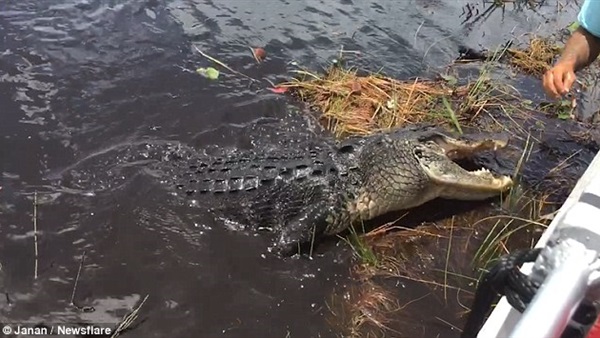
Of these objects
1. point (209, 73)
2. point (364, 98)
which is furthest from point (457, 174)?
point (209, 73)

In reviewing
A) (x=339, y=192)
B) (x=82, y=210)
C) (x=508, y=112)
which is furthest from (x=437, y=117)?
(x=82, y=210)

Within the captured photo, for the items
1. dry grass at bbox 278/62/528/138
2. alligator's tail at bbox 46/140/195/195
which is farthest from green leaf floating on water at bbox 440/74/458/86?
alligator's tail at bbox 46/140/195/195

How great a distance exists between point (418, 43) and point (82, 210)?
3314 millimetres

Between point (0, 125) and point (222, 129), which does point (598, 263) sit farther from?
point (0, 125)

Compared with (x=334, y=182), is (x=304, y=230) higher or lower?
lower

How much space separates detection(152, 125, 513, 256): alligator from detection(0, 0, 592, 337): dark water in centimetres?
17

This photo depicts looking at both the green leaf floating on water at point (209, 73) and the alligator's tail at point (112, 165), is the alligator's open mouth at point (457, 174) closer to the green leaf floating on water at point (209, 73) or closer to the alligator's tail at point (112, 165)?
the alligator's tail at point (112, 165)

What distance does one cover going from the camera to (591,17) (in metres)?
3.11

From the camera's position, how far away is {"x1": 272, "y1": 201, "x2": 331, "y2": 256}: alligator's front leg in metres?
3.23

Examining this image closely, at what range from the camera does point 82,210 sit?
10.9 feet

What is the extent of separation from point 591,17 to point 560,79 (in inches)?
15.5

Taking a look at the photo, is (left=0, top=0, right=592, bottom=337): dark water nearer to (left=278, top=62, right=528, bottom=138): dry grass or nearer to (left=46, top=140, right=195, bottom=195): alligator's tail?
(left=46, top=140, right=195, bottom=195): alligator's tail

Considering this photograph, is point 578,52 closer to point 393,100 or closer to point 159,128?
point 393,100

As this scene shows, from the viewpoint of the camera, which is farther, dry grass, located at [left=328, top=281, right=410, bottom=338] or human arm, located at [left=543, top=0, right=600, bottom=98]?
human arm, located at [left=543, top=0, right=600, bottom=98]
